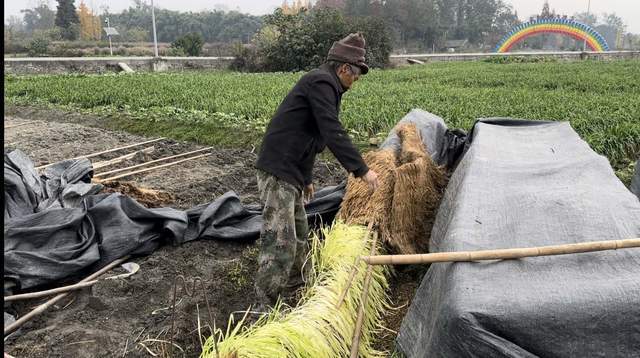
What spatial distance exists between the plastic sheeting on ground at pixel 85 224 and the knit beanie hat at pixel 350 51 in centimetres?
197

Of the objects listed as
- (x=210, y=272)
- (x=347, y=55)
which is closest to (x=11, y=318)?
(x=210, y=272)

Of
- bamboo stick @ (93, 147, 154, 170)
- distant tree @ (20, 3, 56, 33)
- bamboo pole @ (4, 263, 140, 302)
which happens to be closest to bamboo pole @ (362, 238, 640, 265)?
bamboo pole @ (4, 263, 140, 302)

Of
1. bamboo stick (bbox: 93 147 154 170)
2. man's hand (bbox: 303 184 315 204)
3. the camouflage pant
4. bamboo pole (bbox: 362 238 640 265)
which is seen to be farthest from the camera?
bamboo stick (bbox: 93 147 154 170)

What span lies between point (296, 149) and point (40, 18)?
97980 millimetres

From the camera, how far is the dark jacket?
138 inches

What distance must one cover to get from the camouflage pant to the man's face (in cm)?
81

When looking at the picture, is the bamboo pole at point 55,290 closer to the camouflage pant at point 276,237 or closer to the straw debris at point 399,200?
the camouflage pant at point 276,237

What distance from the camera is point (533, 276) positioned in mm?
2373

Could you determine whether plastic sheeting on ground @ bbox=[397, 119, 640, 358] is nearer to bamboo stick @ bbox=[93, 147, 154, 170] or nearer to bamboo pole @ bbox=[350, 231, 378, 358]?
bamboo pole @ bbox=[350, 231, 378, 358]

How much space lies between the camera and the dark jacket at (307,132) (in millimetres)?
3498

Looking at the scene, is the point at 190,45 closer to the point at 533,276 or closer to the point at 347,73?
the point at 347,73

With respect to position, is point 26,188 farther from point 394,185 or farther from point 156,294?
point 394,185

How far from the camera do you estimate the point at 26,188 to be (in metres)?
5.22

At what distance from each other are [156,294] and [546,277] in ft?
9.25
